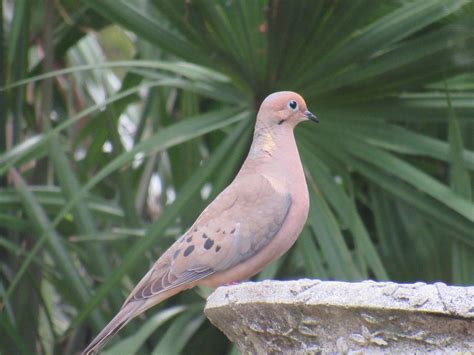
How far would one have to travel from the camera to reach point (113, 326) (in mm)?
2598

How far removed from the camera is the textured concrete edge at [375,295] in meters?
1.51

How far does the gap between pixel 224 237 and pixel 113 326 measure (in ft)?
1.37

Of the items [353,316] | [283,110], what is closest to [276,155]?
[283,110]

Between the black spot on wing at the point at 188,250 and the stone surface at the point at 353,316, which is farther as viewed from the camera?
the black spot on wing at the point at 188,250

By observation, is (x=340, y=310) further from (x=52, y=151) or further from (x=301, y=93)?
(x=52, y=151)

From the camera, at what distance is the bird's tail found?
246 cm

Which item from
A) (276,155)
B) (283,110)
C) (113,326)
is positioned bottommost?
(113,326)

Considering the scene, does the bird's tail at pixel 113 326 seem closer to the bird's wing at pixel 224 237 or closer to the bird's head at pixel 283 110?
the bird's wing at pixel 224 237

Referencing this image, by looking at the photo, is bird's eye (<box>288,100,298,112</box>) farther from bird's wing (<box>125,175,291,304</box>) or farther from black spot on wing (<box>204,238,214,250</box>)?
black spot on wing (<box>204,238,214,250</box>)

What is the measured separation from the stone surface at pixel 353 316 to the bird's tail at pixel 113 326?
0.71 metres

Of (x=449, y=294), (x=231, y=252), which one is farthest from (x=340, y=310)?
(x=231, y=252)

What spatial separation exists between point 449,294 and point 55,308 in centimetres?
419

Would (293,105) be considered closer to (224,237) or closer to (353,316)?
Result: (224,237)

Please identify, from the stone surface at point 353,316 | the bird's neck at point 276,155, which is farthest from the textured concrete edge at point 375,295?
the bird's neck at point 276,155
